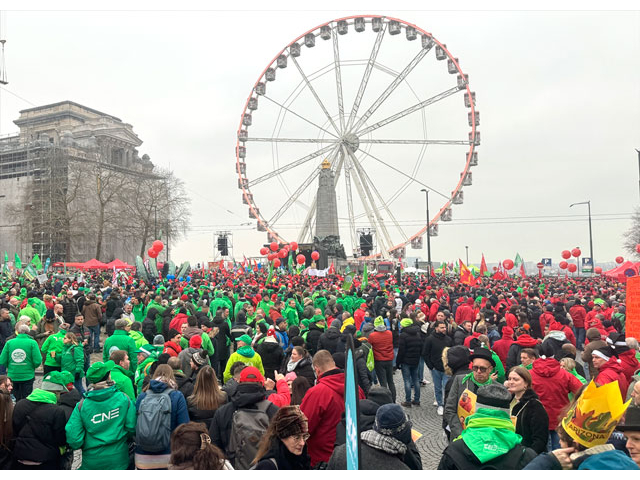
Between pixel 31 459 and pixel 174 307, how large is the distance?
778 centimetres

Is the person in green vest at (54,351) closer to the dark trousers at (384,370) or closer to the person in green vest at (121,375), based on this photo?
the person in green vest at (121,375)

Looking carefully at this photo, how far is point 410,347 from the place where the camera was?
8.66 metres

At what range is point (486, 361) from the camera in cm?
516

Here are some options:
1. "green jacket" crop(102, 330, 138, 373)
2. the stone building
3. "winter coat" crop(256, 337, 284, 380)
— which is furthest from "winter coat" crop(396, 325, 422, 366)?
the stone building

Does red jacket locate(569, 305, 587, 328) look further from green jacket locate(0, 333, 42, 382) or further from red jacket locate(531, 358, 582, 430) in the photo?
green jacket locate(0, 333, 42, 382)

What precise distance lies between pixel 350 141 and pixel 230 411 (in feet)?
117

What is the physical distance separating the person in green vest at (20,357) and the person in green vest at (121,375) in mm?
2185

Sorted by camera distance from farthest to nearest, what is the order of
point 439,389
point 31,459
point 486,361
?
point 439,389 < point 486,361 < point 31,459

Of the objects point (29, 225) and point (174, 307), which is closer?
point (174, 307)

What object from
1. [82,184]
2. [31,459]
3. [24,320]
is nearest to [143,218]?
[82,184]

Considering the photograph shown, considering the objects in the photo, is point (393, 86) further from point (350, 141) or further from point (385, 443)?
point (385, 443)

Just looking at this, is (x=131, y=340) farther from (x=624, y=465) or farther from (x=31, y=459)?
(x=624, y=465)

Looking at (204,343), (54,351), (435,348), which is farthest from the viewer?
(435,348)

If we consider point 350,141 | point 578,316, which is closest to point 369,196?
point 350,141
